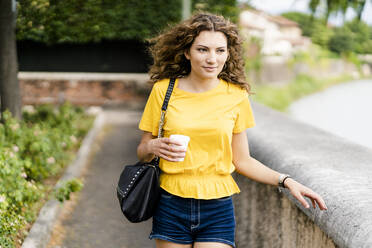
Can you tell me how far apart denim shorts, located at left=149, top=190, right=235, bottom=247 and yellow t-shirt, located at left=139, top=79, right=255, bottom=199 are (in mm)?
53

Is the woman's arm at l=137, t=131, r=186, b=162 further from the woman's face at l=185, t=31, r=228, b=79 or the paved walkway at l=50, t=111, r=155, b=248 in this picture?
the paved walkway at l=50, t=111, r=155, b=248

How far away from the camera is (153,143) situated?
7.75 feet

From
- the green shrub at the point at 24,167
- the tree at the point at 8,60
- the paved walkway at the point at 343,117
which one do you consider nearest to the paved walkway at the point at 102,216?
the green shrub at the point at 24,167

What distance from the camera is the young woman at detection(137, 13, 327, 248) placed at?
7.82ft

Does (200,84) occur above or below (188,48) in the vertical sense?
below

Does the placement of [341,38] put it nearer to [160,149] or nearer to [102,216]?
[102,216]

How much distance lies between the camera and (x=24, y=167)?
5.18 meters

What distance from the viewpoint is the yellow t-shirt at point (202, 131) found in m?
2.38

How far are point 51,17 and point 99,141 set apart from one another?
364 cm

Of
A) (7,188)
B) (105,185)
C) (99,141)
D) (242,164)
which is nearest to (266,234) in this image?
(242,164)

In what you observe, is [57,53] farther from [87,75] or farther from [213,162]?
[213,162]

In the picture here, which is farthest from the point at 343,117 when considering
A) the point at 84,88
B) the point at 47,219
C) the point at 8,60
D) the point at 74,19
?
the point at 47,219

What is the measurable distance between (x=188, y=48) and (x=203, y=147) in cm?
56

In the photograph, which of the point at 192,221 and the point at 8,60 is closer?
the point at 192,221
